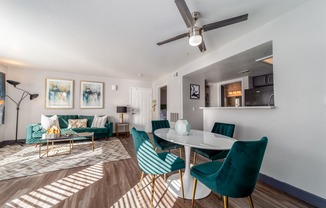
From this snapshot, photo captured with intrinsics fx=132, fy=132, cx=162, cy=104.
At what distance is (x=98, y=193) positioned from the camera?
1702mm

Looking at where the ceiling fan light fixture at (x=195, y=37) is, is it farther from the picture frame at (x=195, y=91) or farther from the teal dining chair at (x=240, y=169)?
the picture frame at (x=195, y=91)

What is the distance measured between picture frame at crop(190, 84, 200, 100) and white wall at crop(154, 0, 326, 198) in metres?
2.15

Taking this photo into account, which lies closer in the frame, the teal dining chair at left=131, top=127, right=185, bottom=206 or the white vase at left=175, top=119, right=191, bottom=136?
the teal dining chair at left=131, top=127, right=185, bottom=206

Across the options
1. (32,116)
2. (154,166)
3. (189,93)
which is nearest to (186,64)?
(189,93)

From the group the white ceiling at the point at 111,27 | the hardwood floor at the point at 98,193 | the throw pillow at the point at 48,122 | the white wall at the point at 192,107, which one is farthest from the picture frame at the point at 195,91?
the throw pillow at the point at 48,122

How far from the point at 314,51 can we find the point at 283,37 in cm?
43

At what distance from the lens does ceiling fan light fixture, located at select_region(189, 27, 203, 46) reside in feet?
5.14

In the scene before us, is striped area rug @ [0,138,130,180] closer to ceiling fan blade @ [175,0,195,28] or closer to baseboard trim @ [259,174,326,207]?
baseboard trim @ [259,174,326,207]

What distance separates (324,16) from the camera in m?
1.49

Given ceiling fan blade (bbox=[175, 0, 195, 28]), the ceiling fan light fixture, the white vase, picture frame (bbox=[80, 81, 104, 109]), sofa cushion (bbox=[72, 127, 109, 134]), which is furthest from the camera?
picture frame (bbox=[80, 81, 104, 109])

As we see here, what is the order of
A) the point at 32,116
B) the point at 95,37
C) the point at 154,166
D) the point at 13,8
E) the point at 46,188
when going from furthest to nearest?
the point at 32,116
the point at 95,37
the point at 46,188
the point at 13,8
the point at 154,166

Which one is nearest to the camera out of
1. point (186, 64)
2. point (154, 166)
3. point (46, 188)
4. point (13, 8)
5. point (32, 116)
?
point (154, 166)

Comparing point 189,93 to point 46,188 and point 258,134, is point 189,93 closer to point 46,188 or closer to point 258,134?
point 258,134

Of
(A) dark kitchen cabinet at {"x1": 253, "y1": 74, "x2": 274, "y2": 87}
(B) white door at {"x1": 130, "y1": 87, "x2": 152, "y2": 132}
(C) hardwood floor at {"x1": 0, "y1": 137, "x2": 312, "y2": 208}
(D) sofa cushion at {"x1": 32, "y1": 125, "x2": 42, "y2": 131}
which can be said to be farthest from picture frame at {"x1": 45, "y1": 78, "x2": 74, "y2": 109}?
(A) dark kitchen cabinet at {"x1": 253, "y1": 74, "x2": 274, "y2": 87}
